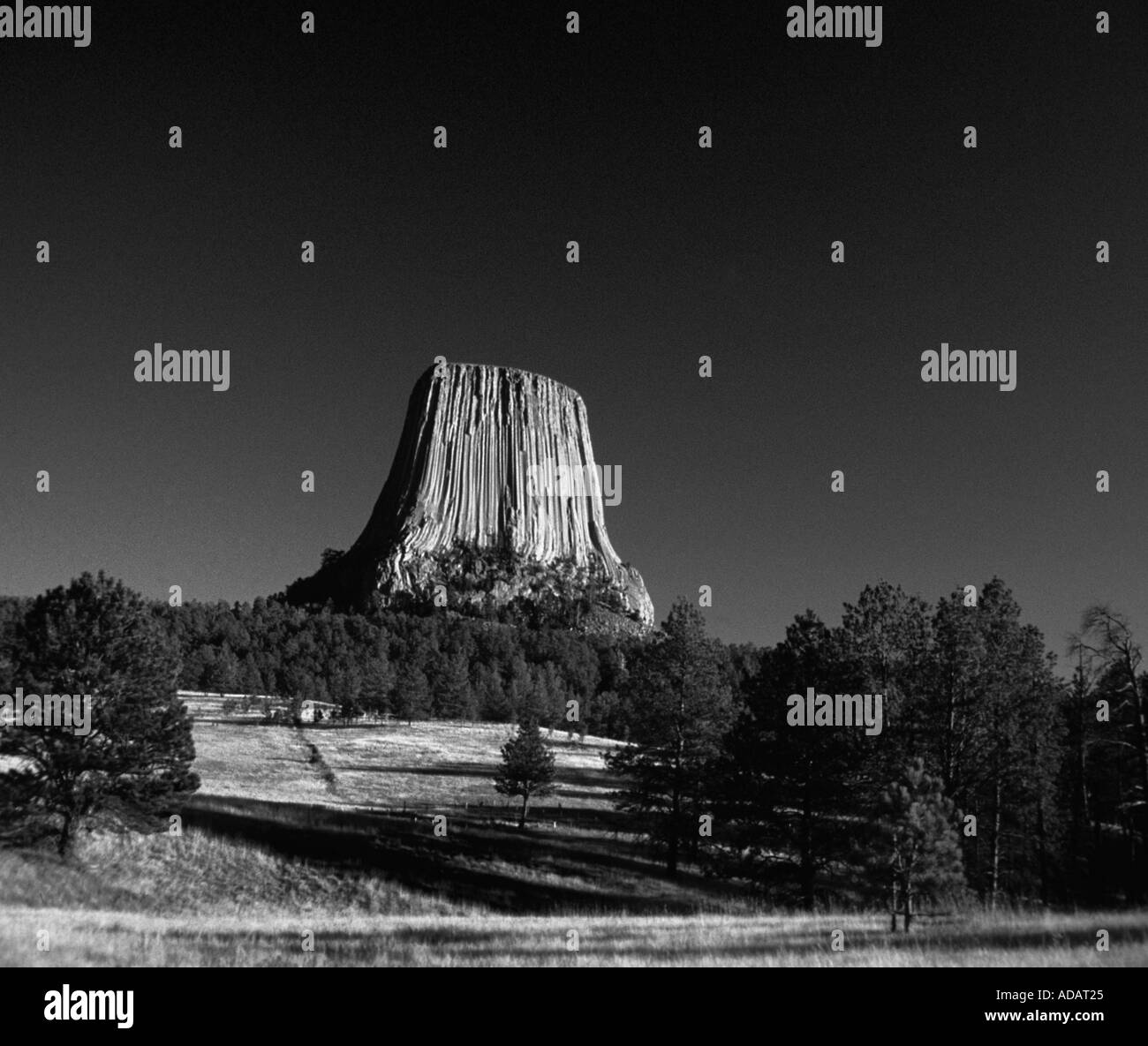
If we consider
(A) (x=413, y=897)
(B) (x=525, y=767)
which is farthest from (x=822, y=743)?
(B) (x=525, y=767)

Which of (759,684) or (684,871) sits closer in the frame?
(759,684)

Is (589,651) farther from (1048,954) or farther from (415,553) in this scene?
(1048,954)

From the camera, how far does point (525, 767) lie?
136 feet

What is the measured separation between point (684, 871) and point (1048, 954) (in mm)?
25798

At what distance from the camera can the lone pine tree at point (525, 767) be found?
41.6 m

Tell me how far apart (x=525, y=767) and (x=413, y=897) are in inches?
527

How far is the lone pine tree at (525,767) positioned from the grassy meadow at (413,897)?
1864 millimetres

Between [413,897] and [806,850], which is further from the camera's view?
[413,897]

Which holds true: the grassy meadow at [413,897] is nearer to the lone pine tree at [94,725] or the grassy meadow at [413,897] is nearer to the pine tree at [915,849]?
the pine tree at [915,849]
